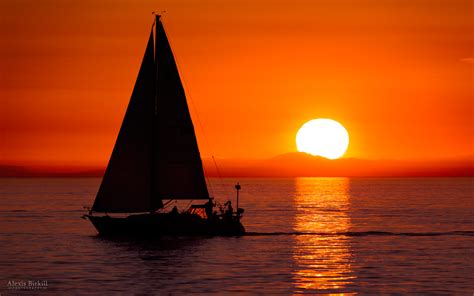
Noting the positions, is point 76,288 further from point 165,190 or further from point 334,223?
point 334,223

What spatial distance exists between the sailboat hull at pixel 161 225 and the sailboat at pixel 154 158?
0.08 metres

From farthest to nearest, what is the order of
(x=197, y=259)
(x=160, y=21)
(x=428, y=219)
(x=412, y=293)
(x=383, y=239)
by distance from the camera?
(x=428, y=219), (x=383, y=239), (x=160, y=21), (x=197, y=259), (x=412, y=293)

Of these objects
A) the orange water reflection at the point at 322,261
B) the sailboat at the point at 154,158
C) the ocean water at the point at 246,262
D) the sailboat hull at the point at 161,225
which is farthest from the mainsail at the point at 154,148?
the orange water reflection at the point at 322,261

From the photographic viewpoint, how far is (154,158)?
68000 mm

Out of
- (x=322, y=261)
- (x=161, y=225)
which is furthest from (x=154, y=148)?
(x=322, y=261)

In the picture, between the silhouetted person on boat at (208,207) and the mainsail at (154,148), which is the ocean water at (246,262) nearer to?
the silhouetted person on boat at (208,207)

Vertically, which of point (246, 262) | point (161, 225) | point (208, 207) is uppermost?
point (208, 207)

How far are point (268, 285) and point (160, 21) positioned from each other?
26.5 m

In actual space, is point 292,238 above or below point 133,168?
below

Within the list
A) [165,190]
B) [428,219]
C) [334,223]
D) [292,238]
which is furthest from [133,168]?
[428,219]

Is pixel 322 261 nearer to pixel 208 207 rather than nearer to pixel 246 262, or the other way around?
pixel 246 262

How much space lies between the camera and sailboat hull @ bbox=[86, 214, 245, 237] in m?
67.6

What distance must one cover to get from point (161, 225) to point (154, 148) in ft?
20.0

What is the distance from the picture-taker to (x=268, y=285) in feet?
160
